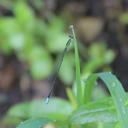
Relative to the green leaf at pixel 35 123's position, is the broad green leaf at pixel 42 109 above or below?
above

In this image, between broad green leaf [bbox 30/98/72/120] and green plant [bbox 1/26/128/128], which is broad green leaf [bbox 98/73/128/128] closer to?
green plant [bbox 1/26/128/128]

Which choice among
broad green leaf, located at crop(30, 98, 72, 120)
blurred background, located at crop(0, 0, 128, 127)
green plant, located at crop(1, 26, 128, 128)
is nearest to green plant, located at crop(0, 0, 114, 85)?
blurred background, located at crop(0, 0, 128, 127)

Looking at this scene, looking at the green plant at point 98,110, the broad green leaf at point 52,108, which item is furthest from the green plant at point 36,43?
the green plant at point 98,110

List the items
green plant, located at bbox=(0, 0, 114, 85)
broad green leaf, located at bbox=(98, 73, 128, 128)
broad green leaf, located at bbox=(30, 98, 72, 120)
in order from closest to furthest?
broad green leaf, located at bbox=(98, 73, 128, 128) → broad green leaf, located at bbox=(30, 98, 72, 120) → green plant, located at bbox=(0, 0, 114, 85)

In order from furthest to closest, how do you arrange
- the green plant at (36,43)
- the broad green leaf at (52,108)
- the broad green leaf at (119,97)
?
the green plant at (36,43)
the broad green leaf at (52,108)
the broad green leaf at (119,97)

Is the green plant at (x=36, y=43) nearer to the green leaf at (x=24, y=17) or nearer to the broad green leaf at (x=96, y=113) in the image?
the green leaf at (x=24, y=17)

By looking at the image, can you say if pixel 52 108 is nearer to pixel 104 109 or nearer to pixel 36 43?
pixel 104 109

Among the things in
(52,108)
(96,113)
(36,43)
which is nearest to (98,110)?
(96,113)

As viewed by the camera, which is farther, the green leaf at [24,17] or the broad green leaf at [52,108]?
the green leaf at [24,17]
